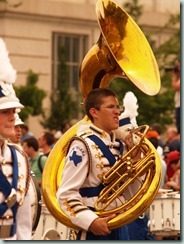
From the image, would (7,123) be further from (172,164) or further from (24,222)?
(172,164)

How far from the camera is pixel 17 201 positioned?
344 inches

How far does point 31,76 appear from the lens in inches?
1171

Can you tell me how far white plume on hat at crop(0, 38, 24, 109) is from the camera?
877cm

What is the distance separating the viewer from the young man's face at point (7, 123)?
872 centimetres

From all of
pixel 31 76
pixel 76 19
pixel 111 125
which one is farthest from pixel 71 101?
pixel 111 125

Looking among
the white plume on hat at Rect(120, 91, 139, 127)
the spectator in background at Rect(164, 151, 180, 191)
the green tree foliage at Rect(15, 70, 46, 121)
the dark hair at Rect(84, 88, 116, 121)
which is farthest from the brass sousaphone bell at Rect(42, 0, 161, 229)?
the green tree foliage at Rect(15, 70, 46, 121)

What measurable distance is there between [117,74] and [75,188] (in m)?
1.30

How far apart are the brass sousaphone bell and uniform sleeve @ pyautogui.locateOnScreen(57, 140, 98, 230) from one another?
214 millimetres

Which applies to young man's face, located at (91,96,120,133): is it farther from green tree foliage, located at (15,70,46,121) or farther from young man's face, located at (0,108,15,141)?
green tree foliage, located at (15,70,46,121)

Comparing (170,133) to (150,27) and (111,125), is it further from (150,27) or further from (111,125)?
(150,27)

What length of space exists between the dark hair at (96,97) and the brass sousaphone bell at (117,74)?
0.30 m

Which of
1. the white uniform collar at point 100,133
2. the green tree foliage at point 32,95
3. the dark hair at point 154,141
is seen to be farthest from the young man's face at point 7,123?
the green tree foliage at point 32,95

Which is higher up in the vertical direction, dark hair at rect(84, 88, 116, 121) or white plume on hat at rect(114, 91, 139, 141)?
dark hair at rect(84, 88, 116, 121)

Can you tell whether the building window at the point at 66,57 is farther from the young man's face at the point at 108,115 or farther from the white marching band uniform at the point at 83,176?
the white marching band uniform at the point at 83,176
